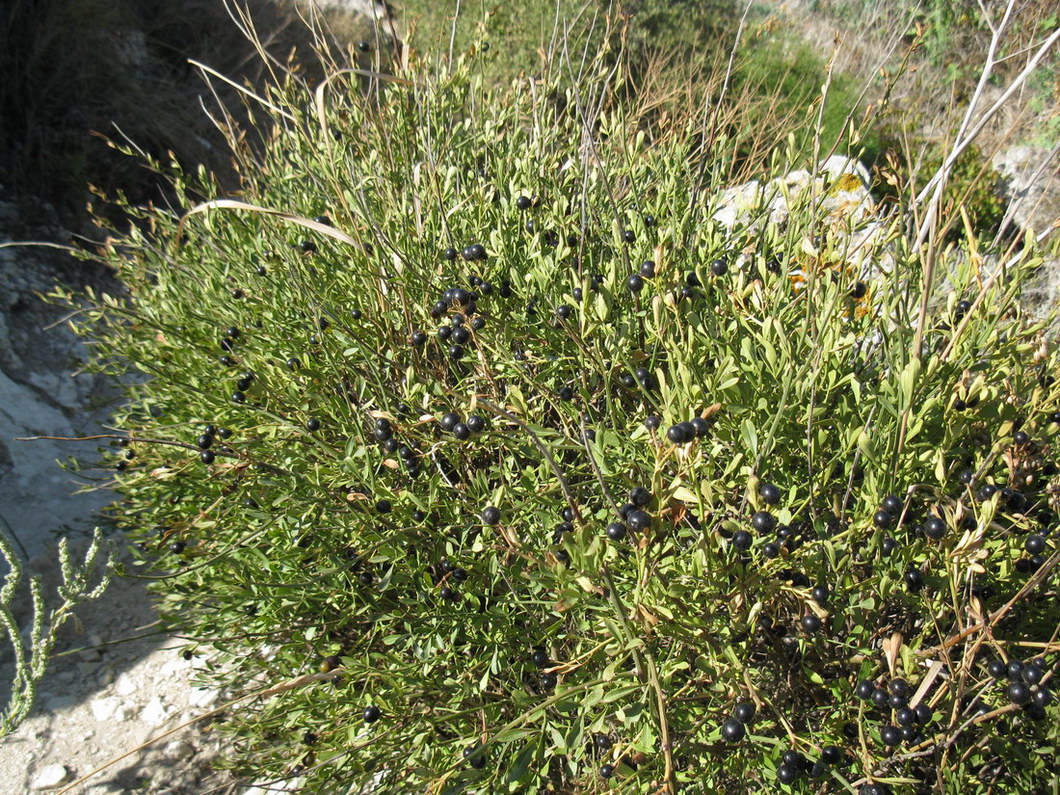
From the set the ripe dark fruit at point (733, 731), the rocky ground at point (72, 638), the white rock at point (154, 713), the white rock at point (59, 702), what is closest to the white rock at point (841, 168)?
the ripe dark fruit at point (733, 731)

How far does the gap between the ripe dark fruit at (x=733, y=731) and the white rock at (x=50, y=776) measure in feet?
7.55

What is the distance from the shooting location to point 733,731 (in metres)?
1.48

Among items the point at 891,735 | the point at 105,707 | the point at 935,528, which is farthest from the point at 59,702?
the point at 935,528

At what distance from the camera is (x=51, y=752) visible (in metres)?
2.67

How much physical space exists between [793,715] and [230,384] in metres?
1.83

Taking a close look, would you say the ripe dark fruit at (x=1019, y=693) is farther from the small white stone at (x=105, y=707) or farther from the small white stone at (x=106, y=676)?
the small white stone at (x=106, y=676)

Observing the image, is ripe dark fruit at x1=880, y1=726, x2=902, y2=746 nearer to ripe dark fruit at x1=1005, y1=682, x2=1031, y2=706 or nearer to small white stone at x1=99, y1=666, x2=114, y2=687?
ripe dark fruit at x1=1005, y1=682, x2=1031, y2=706

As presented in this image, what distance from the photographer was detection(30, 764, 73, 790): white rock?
8.35 ft

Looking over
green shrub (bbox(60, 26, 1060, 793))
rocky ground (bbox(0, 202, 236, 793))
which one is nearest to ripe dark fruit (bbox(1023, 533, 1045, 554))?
green shrub (bbox(60, 26, 1060, 793))

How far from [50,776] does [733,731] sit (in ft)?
7.81

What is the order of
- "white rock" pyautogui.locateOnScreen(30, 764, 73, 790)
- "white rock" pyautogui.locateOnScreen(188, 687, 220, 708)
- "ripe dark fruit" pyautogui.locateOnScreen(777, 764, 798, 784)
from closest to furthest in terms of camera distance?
1. "ripe dark fruit" pyautogui.locateOnScreen(777, 764, 798, 784)
2. "white rock" pyautogui.locateOnScreen(30, 764, 73, 790)
3. "white rock" pyautogui.locateOnScreen(188, 687, 220, 708)

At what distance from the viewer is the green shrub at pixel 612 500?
1.54m

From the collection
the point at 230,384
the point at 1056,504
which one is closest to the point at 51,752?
the point at 230,384

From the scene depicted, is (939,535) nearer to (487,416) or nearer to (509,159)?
(487,416)
